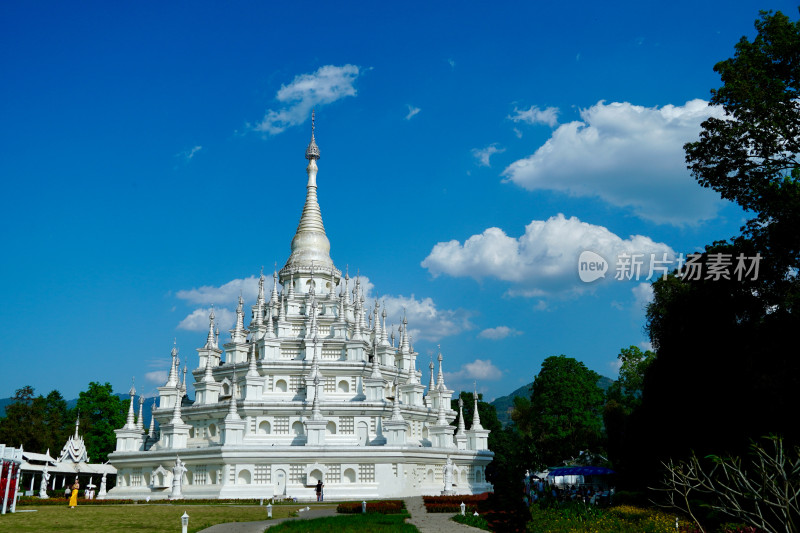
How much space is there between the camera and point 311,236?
67.2 meters

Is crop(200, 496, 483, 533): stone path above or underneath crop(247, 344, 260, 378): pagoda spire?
underneath

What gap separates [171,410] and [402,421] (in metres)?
20.9

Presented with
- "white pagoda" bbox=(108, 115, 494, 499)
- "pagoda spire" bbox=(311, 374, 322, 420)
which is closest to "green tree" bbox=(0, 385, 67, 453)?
"white pagoda" bbox=(108, 115, 494, 499)

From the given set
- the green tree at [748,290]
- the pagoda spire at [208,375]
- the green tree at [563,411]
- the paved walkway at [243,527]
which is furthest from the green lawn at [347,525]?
the green tree at [563,411]

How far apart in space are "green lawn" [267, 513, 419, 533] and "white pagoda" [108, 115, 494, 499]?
19.0 m

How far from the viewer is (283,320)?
58.8m

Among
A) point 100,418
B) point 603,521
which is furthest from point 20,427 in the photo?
point 603,521

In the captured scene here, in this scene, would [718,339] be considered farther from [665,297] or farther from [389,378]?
[389,378]

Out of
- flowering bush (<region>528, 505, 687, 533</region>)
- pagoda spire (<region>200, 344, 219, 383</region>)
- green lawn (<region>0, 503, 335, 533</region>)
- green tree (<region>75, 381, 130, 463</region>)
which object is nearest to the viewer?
flowering bush (<region>528, 505, 687, 533</region>)

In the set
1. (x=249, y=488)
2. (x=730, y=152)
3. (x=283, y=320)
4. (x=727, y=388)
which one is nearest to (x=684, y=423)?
(x=727, y=388)

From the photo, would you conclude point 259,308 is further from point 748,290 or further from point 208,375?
point 748,290

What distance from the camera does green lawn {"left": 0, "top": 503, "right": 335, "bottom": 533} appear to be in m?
25.8

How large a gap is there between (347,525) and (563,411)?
57948mm

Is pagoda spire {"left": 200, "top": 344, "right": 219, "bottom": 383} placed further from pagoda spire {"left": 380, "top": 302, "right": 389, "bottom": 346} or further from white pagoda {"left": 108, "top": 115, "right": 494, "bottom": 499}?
pagoda spire {"left": 380, "top": 302, "right": 389, "bottom": 346}
